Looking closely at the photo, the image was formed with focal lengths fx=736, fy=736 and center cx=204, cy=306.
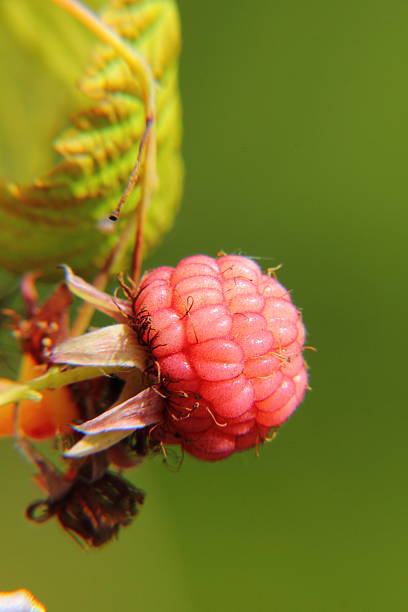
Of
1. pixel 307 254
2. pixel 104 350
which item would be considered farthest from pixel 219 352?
pixel 307 254

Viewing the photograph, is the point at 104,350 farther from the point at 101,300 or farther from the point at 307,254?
the point at 307,254

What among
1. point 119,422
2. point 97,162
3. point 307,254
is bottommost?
point 119,422

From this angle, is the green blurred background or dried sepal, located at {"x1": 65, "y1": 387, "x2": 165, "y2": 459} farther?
the green blurred background

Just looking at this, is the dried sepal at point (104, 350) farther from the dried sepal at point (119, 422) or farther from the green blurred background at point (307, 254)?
the green blurred background at point (307, 254)

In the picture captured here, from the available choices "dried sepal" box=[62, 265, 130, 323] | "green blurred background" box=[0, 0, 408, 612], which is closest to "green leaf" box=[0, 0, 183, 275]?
"dried sepal" box=[62, 265, 130, 323]

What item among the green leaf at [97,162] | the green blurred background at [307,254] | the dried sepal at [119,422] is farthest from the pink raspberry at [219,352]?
the green blurred background at [307,254]

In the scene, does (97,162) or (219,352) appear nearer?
(219,352)

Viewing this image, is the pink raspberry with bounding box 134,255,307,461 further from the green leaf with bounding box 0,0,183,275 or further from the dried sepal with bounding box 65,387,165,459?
the green leaf with bounding box 0,0,183,275
